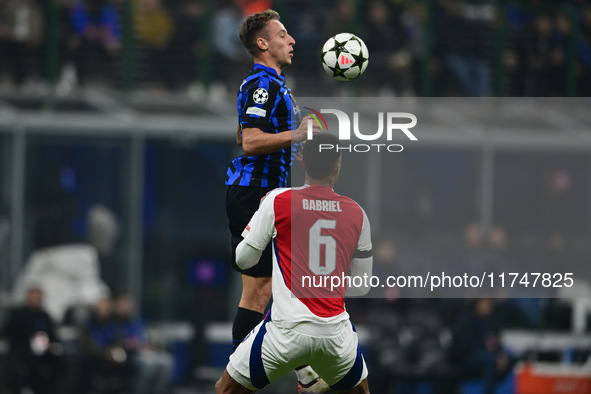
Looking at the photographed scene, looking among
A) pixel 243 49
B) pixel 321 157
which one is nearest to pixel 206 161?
pixel 243 49

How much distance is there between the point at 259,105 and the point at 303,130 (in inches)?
14.7

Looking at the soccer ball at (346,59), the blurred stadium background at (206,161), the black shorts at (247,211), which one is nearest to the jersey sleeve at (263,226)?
the black shorts at (247,211)

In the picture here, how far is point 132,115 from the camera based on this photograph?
47.5 ft

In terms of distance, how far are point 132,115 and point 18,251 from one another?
93.4 inches

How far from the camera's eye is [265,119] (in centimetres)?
685

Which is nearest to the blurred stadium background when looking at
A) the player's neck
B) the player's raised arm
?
the player's neck

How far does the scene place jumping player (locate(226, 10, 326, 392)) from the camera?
6.86 meters

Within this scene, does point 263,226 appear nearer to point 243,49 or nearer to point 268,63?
point 268,63

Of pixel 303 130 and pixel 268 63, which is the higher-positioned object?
pixel 268 63

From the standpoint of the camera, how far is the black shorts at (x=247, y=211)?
7.05 meters

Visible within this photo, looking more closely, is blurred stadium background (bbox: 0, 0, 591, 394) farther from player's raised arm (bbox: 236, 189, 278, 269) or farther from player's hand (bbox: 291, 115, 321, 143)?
player's raised arm (bbox: 236, 189, 278, 269)

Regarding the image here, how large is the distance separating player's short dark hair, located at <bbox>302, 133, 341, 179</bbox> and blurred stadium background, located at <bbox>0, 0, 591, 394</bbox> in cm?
707

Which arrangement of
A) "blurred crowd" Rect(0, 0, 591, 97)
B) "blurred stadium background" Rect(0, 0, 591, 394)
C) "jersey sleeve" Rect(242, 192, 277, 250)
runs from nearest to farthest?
"jersey sleeve" Rect(242, 192, 277, 250)
"blurred stadium background" Rect(0, 0, 591, 394)
"blurred crowd" Rect(0, 0, 591, 97)

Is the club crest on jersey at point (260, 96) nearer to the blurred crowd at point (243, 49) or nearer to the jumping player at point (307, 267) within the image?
the jumping player at point (307, 267)
